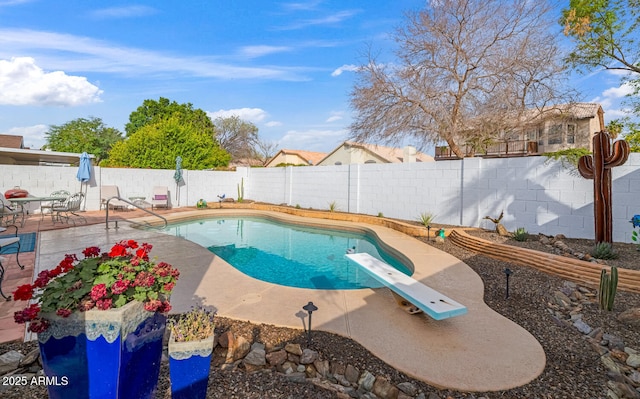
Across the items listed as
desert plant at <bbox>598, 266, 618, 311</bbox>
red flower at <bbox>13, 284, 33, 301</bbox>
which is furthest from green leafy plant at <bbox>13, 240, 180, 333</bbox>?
desert plant at <bbox>598, 266, 618, 311</bbox>

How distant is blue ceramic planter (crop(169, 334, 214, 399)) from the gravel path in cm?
33

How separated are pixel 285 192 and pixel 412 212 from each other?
22.7ft

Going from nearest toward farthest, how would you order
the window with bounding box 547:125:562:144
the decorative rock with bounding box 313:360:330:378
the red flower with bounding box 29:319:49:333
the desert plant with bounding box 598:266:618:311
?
the red flower with bounding box 29:319:49:333
the decorative rock with bounding box 313:360:330:378
the desert plant with bounding box 598:266:618:311
the window with bounding box 547:125:562:144

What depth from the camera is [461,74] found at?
12.5 m

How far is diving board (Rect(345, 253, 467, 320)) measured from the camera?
314 centimetres

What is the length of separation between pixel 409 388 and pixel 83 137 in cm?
4169

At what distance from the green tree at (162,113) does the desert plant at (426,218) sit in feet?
87.5

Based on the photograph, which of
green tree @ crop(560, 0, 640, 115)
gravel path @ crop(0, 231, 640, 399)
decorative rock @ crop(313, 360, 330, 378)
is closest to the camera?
gravel path @ crop(0, 231, 640, 399)

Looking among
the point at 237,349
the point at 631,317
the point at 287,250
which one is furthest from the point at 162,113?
the point at 631,317

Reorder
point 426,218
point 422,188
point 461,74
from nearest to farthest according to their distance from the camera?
point 426,218 → point 422,188 → point 461,74

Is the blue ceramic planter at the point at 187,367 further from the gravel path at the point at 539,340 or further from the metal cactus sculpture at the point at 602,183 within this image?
the metal cactus sculpture at the point at 602,183

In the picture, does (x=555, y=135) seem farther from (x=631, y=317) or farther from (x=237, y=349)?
(x=237, y=349)

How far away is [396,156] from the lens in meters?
29.1

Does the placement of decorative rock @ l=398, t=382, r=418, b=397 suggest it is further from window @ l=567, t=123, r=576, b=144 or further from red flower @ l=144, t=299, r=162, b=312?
window @ l=567, t=123, r=576, b=144
